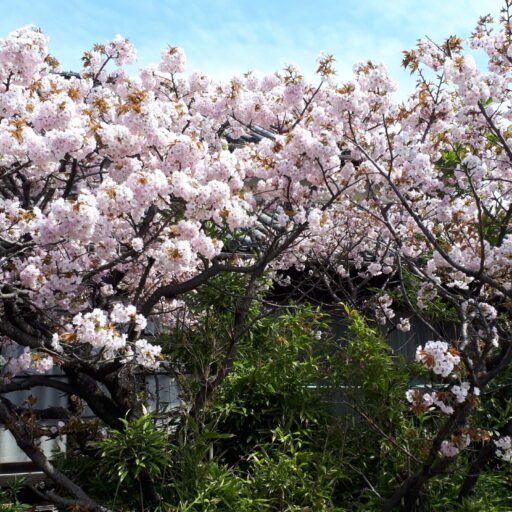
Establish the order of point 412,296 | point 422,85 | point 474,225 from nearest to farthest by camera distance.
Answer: point 422,85
point 474,225
point 412,296

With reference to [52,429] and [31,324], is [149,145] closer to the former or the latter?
[31,324]

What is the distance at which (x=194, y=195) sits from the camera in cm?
391

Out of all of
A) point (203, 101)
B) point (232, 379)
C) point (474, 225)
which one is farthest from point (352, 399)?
point (203, 101)

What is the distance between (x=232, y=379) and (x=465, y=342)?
1.96m

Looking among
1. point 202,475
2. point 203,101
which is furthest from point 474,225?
point 202,475

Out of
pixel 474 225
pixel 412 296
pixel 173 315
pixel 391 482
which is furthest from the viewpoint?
pixel 412 296

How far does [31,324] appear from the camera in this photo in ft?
16.2

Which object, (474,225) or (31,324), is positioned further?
(474,225)

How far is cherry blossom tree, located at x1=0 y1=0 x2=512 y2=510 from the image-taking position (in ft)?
12.6

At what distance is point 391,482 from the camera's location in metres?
4.66

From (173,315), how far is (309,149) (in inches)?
106

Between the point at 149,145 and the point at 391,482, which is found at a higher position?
the point at 149,145

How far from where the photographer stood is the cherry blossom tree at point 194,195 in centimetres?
384

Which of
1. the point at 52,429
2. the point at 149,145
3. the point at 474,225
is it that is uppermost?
the point at 149,145
